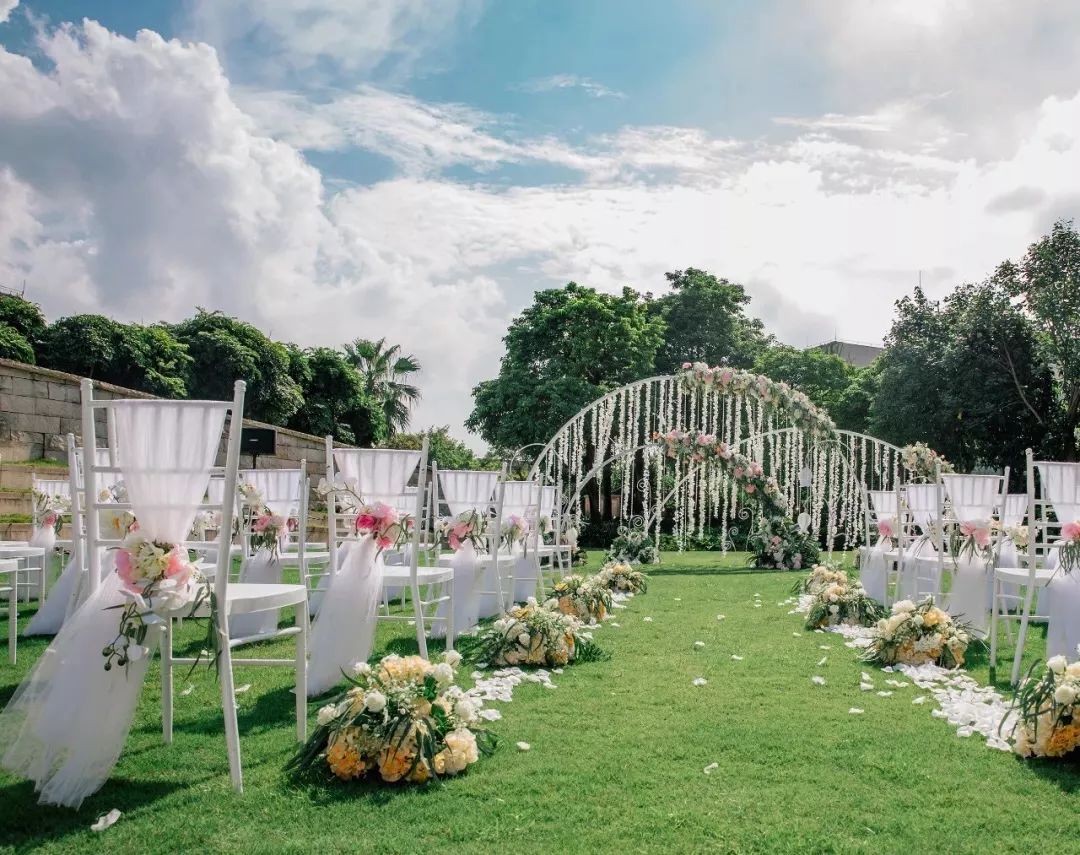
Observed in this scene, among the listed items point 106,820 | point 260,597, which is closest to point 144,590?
point 260,597

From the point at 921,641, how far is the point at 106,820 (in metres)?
4.35

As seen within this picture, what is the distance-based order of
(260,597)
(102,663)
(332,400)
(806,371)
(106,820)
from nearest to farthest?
(106,820), (102,663), (260,597), (806,371), (332,400)

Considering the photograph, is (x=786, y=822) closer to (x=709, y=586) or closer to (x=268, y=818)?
(x=268, y=818)

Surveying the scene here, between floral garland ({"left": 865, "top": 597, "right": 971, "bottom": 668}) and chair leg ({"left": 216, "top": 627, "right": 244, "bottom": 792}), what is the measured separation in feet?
12.4

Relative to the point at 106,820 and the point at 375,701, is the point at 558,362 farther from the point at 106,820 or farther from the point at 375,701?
the point at 106,820

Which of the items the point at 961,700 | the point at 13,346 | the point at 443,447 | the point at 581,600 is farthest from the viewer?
the point at 443,447

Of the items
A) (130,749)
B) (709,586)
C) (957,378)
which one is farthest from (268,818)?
(957,378)

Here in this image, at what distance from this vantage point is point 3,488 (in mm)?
10555

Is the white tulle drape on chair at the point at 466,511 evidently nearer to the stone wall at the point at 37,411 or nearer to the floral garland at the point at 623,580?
the floral garland at the point at 623,580

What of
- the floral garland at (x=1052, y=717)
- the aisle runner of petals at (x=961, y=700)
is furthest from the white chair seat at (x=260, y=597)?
the floral garland at (x=1052, y=717)

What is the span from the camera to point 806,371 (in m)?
28.3

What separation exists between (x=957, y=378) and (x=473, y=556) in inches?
731

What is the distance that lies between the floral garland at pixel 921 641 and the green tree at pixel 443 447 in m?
28.0

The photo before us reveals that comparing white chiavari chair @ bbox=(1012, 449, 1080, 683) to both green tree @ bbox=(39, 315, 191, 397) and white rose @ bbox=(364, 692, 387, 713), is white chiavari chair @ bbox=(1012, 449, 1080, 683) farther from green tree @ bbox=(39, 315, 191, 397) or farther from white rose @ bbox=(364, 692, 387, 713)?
green tree @ bbox=(39, 315, 191, 397)
